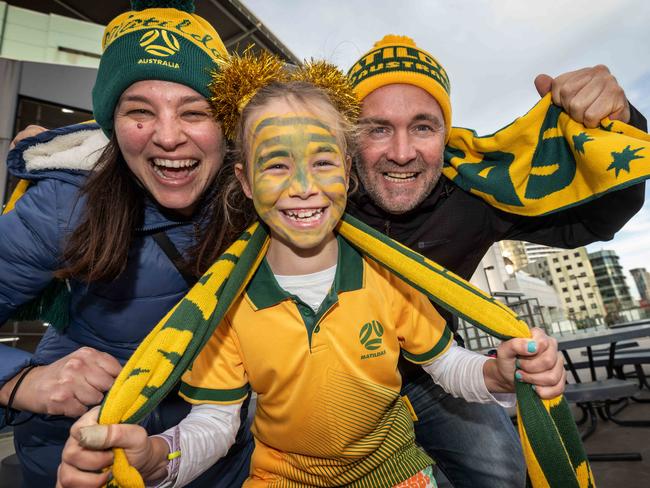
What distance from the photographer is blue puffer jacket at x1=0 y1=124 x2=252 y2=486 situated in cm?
148

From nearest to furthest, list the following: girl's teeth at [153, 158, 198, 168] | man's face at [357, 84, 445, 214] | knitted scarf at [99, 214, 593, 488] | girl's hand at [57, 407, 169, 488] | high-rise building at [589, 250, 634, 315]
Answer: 1. girl's hand at [57, 407, 169, 488]
2. knitted scarf at [99, 214, 593, 488]
3. girl's teeth at [153, 158, 198, 168]
4. man's face at [357, 84, 445, 214]
5. high-rise building at [589, 250, 634, 315]

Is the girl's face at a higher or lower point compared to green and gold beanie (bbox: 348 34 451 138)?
lower

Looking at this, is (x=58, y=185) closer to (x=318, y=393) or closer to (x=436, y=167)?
(x=318, y=393)

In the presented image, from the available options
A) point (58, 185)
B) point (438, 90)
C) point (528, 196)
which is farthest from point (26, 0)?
point (528, 196)

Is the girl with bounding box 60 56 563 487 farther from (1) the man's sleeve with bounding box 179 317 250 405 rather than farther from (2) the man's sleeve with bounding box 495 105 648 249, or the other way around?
(2) the man's sleeve with bounding box 495 105 648 249

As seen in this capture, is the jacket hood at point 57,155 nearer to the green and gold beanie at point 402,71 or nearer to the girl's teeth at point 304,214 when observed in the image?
the girl's teeth at point 304,214

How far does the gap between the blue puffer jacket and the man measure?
93 cm

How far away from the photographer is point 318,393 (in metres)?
1.28

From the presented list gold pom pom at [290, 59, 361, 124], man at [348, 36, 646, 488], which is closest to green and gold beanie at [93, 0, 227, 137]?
gold pom pom at [290, 59, 361, 124]

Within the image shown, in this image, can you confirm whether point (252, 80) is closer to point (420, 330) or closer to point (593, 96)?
point (420, 330)

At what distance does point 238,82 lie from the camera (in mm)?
1530

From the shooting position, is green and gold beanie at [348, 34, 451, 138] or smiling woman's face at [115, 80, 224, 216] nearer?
smiling woman's face at [115, 80, 224, 216]

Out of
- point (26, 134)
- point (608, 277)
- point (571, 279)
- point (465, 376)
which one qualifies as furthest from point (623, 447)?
point (608, 277)

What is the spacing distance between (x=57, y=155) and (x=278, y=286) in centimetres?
112
